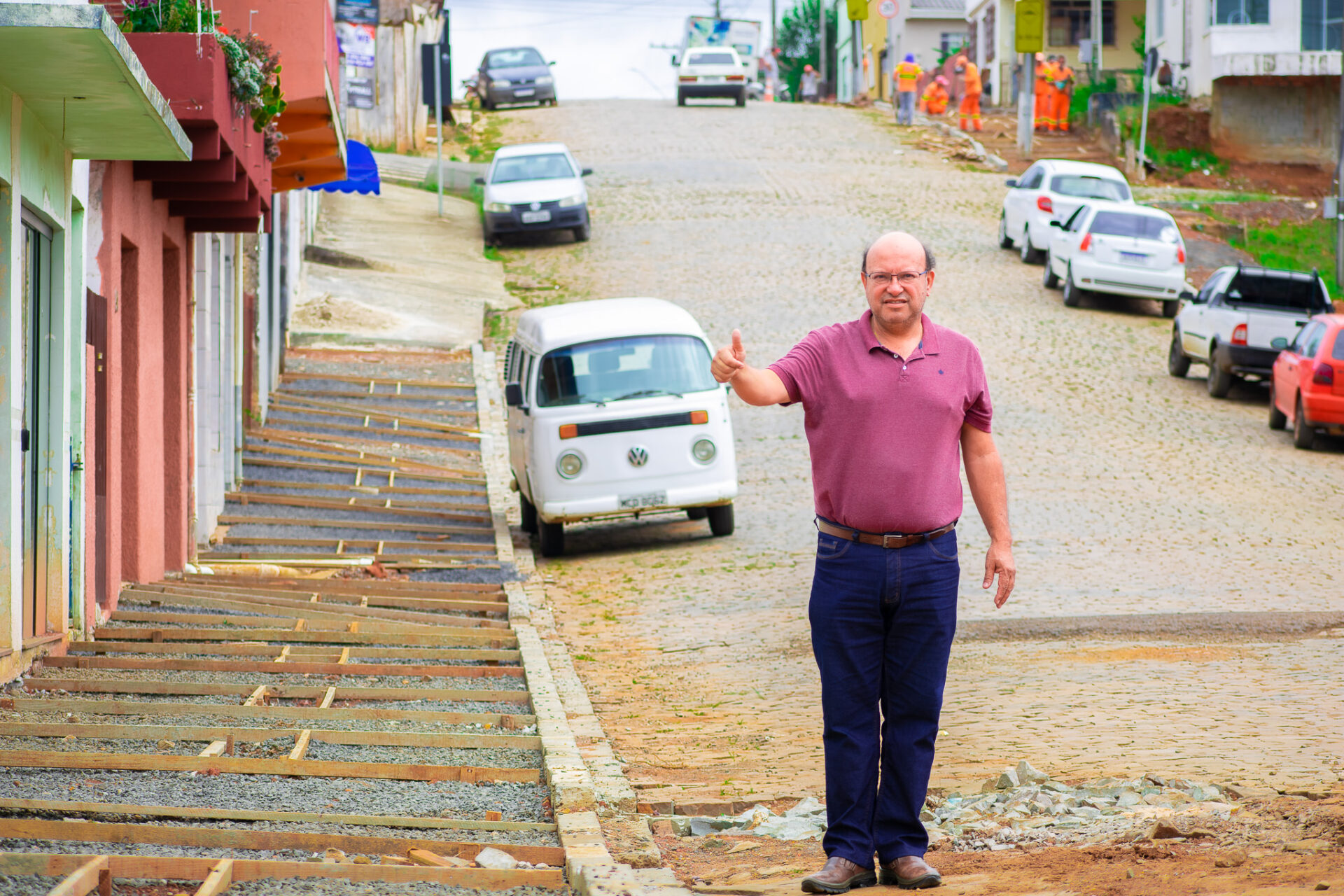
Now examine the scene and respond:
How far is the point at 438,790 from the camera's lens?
22.0ft

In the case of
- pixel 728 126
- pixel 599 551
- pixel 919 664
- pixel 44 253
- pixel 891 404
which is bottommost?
pixel 599 551

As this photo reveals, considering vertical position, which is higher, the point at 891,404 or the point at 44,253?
the point at 44,253

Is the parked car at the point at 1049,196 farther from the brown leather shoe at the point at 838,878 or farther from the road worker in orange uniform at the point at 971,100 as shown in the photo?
the brown leather shoe at the point at 838,878

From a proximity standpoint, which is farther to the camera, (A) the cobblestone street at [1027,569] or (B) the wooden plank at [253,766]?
(A) the cobblestone street at [1027,569]

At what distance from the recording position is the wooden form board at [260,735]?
710 centimetres

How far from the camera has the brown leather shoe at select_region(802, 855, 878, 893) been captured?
5375 millimetres

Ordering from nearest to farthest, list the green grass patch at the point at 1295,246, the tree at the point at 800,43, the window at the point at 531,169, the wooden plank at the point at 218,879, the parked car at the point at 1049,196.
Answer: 1. the wooden plank at the point at 218,879
2. the parked car at the point at 1049,196
3. the window at the point at 531,169
4. the green grass patch at the point at 1295,246
5. the tree at the point at 800,43

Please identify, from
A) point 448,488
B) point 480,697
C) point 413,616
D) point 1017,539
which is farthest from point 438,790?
point 448,488

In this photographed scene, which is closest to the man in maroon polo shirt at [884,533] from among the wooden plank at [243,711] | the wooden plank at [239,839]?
the wooden plank at [239,839]

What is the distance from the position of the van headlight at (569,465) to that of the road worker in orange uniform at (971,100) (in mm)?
35294

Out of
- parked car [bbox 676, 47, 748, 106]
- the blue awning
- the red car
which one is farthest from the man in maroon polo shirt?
parked car [bbox 676, 47, 748, 106]

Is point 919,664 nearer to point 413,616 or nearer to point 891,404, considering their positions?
point 891,404

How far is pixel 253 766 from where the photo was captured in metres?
6.61

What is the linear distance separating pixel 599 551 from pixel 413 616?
4.62m
